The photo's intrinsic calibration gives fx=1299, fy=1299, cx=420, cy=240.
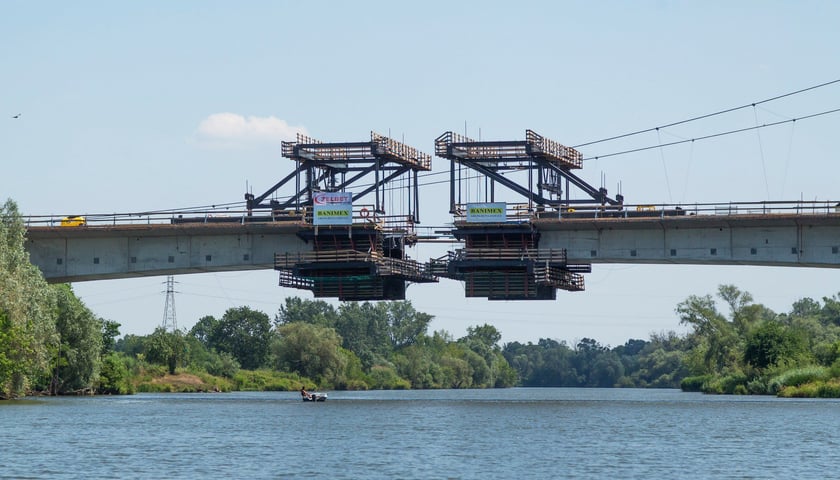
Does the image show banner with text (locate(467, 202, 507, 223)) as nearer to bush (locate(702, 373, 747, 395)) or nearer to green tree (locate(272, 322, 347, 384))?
bush (locate(702, 373, 747, 395))

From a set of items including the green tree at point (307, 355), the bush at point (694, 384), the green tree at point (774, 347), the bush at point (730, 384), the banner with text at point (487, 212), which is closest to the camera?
the banner with text at point (487, 212)

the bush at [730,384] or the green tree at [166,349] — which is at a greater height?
the green tree at [166,349]

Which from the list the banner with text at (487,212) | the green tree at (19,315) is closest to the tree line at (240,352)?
the green tree at (19,315)

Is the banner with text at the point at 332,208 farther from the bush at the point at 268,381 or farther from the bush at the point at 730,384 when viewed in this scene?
the bush at the point at 268,381

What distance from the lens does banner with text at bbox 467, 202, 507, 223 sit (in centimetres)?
9681

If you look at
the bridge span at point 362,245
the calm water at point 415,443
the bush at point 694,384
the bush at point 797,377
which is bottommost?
the calm water at point 415,443

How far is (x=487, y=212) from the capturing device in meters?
97.3

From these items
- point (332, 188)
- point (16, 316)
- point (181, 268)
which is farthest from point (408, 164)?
point (16, 316)

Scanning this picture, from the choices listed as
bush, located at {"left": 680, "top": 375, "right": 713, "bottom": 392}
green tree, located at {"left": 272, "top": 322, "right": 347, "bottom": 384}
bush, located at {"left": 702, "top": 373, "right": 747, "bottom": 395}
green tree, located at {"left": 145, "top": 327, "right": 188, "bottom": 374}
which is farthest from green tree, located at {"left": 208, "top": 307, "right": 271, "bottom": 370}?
bush, located at {"left": 702, "top": 373, "right": 747, "bottom": 395}

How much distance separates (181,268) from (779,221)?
144 feet

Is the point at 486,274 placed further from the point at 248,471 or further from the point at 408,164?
the point at 248,471

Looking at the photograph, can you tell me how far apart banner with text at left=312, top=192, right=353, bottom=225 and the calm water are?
14.7 meters

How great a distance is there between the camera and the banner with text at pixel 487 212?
96812 mm

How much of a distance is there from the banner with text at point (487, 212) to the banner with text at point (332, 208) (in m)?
9.15
